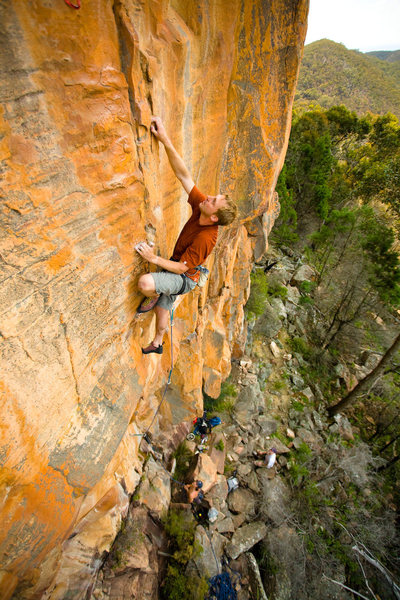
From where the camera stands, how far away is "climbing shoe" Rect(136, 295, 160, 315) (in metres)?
3.43

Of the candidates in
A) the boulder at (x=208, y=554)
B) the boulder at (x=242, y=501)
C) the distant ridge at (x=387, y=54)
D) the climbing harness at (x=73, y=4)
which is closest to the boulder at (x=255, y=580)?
the boulder at (x=208, y=554)

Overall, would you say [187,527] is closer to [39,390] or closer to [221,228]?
[39,390]

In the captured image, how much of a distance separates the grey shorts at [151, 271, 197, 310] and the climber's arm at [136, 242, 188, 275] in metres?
0.11

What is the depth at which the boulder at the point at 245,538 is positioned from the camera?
731 centimetres

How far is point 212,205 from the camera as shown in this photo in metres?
3.00

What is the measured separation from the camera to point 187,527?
676 cm

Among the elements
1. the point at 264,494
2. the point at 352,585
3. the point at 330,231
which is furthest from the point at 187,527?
the point at 330,231

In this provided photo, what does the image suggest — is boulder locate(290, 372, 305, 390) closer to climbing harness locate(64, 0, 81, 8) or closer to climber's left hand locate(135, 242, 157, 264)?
climber's left hand locate(135, 242, 157, 264)

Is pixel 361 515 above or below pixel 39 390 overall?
below

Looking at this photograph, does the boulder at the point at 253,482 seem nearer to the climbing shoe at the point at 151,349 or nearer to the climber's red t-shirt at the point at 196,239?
the climbing shoe at the point at 151,349

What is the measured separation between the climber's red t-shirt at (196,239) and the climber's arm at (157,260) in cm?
9

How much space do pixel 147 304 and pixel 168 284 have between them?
444 mm

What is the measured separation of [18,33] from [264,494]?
10.9m

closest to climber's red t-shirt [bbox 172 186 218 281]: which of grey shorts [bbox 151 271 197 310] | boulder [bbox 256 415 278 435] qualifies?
grey shorts [bbox 151 271 197 310]
